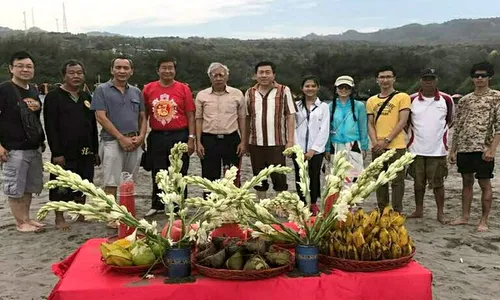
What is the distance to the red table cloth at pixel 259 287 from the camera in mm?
2449

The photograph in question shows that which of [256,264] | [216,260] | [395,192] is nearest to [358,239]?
[256,264]

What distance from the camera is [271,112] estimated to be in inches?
217

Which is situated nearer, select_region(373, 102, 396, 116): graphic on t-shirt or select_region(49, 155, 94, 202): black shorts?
select_region(49, 155, 94, 202): black shorts

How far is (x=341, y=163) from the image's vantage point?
2.70m

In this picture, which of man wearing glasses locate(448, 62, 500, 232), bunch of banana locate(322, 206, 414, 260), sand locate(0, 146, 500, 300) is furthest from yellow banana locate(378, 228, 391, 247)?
man wearing glasses locate(448, 62, 500, 232)

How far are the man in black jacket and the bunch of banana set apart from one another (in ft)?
10.9

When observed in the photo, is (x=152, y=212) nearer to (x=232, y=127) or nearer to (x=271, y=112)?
(x=232, y=127)

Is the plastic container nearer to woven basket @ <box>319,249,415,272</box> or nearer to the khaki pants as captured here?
woven basket @ <box>319,249,415,272</box>

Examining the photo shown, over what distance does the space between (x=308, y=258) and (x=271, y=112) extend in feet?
10.1

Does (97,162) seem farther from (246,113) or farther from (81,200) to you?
(246,113)

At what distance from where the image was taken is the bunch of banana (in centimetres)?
262

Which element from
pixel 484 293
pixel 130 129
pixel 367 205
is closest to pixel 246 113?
pixel 130 129

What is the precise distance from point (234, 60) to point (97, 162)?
144 feet

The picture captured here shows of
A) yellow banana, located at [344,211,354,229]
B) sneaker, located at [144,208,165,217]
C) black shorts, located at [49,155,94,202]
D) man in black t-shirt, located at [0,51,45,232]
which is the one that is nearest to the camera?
yellow banana, located at [344,211,354,229]
